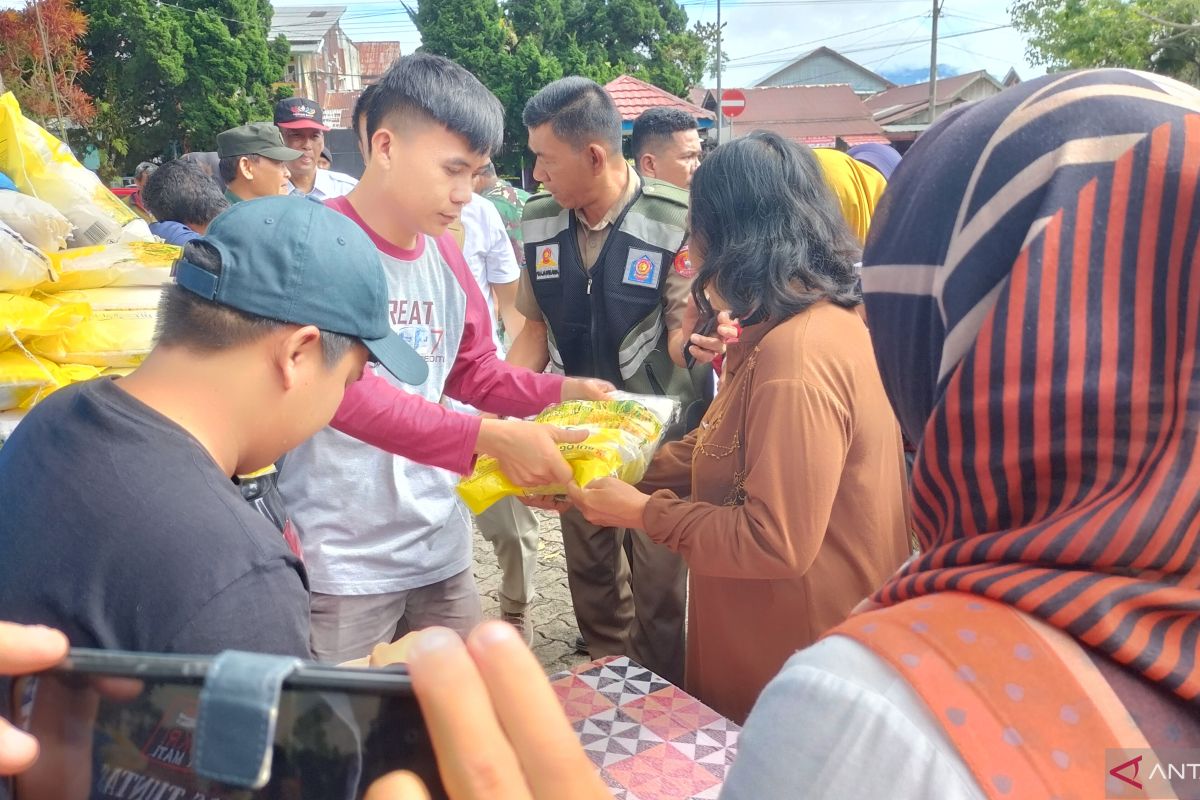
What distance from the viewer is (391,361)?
167 centimetres

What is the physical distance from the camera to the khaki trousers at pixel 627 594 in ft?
11.2

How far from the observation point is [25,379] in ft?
7.53

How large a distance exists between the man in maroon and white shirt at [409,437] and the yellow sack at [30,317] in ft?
2.51

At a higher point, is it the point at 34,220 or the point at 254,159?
the point at 254,159

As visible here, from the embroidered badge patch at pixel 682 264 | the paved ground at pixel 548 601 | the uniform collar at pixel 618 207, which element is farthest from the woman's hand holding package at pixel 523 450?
the paved ground at pixel 548 601

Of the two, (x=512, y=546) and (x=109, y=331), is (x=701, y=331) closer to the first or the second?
(x=512, y=546)

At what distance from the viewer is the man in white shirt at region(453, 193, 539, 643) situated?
3938 mm

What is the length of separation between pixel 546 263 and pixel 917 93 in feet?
172

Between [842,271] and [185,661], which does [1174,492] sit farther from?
[842,271]

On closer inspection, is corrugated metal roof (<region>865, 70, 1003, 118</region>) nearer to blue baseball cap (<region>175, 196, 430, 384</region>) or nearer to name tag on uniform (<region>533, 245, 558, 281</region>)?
name tag on uniform (<region>533, 245, 558, 281</region>)

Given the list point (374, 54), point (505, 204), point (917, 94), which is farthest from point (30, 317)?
point (374, 54)

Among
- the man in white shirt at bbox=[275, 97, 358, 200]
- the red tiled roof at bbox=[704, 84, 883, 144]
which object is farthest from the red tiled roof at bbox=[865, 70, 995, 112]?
the man in white shirt at bbox=[275, 97, 358, 200]

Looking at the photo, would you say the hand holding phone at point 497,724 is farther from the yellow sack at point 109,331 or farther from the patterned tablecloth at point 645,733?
the yellow sack at point 109,331

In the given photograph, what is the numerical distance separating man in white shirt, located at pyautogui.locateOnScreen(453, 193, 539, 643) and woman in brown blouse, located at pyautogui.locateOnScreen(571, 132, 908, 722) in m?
1.79
